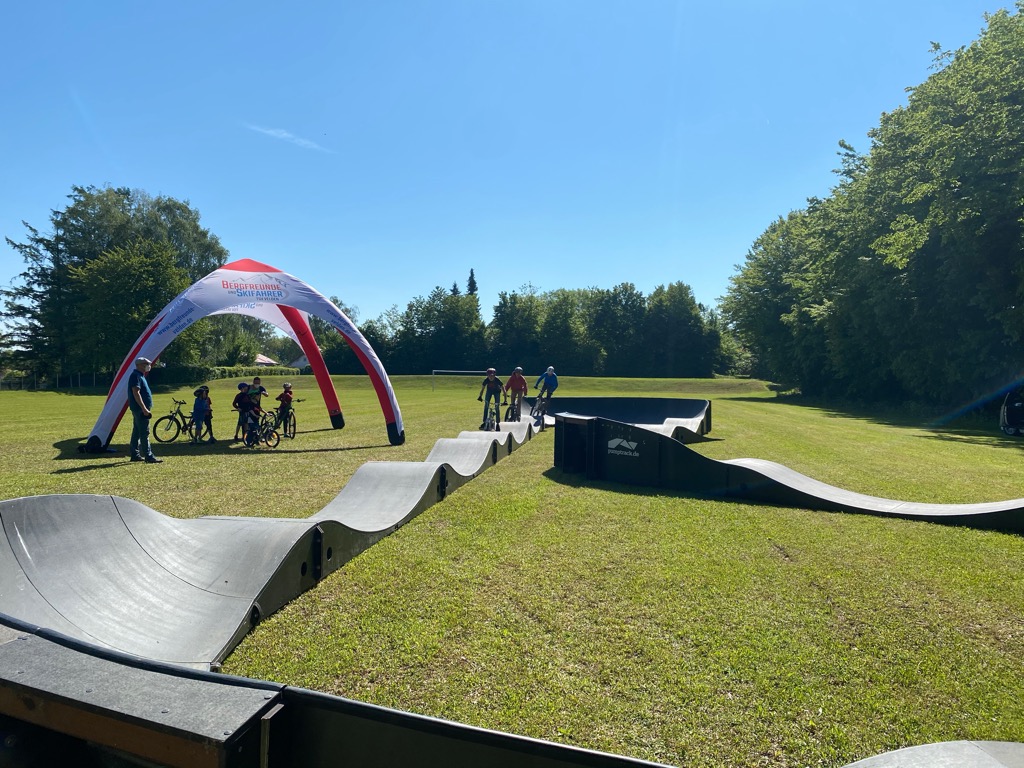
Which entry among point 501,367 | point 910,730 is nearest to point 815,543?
point 910,730

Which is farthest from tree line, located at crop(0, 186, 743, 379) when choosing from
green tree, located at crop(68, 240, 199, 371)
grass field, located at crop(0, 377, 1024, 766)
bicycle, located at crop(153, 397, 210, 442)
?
grass field, located at crop(0, 377, 1024, 766)

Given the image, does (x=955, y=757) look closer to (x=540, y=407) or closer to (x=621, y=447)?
(x=621, y=447)

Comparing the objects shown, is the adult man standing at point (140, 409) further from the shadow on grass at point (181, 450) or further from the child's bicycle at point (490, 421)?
the child's bicycle at point (490, 421)

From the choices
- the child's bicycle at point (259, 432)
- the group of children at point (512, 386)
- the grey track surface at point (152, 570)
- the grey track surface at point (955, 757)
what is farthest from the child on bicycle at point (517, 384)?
the grey track surface at point (955, 757)

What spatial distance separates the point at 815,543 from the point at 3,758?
6388mm

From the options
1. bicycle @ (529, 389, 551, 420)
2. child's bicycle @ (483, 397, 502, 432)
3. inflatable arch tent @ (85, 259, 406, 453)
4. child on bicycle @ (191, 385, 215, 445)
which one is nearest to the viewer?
inflatable arch tent @ (85, 259, 406, 453)

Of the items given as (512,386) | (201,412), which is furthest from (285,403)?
(512,386)

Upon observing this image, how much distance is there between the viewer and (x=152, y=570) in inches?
154

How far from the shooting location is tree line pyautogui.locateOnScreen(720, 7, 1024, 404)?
21844 mm

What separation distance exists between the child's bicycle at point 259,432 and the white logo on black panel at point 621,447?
26.9 ft

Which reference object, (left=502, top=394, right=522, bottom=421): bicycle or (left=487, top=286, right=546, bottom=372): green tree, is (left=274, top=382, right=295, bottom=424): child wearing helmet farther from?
(left=487, top=286, right=546, bottom=372): green tree

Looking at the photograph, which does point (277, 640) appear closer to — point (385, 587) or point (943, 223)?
point (385, 587)

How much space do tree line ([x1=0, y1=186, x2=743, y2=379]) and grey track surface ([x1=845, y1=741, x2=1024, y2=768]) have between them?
4901 cm

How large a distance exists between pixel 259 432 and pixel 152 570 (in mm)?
10264
